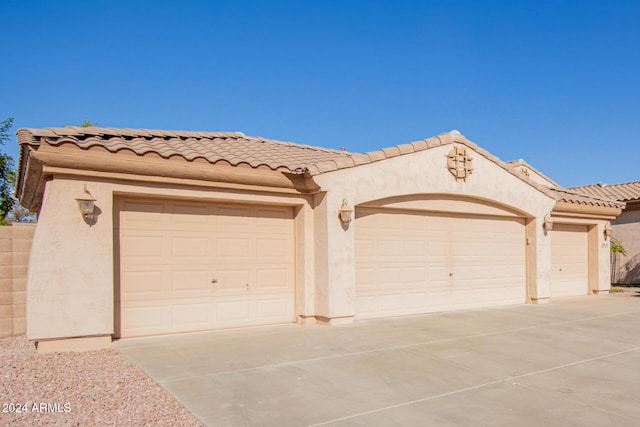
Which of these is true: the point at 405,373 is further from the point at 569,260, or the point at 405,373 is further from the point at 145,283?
the point at 569,260

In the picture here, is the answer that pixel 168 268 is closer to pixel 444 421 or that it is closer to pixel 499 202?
pixel 444 421

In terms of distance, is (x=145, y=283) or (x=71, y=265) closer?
(x=71, y=265)

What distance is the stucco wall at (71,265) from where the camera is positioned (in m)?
7.55

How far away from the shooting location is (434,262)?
12.0 metres

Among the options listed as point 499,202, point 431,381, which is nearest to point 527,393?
point 431,381

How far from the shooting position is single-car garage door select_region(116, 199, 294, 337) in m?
8.71

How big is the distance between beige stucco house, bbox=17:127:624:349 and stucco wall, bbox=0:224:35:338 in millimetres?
1067

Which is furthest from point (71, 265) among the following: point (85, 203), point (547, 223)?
point (547, 223)

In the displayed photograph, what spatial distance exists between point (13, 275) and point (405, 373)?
7.10m

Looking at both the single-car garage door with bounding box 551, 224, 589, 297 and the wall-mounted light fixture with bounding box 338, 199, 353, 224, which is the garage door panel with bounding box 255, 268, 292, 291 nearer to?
the wall-mounted light fixture with bounding box 338, 199, 353, 224

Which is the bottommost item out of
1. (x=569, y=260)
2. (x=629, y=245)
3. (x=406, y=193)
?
(x=569, y=260)

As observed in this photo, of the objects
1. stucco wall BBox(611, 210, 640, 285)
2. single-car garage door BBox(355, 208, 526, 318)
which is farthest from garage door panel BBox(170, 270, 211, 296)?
stucco wall BBox(611, 210, 640, 285)

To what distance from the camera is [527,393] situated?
5.68 metres

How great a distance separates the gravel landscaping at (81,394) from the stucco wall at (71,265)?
0.57 meters
